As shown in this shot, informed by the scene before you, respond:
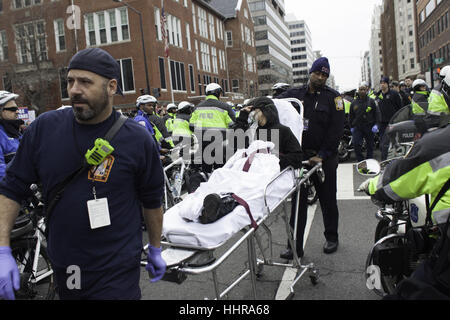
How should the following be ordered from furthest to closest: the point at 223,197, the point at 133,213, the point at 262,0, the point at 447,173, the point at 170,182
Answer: the point at 262,0 < the point at 170,182 < the point at 223,197 < the point at 133,213 < the point at 447,173

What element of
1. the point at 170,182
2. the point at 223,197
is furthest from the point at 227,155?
the point at 223,197

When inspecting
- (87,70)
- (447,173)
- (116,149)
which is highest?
(87,70)

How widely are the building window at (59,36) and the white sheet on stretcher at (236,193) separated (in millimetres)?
32607

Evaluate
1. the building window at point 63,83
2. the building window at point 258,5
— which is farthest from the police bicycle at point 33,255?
the building window at point 258,5

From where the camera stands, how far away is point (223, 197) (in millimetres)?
2979

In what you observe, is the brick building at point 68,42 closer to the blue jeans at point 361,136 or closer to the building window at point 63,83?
the building window at point 63,83

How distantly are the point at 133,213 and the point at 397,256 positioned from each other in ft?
6.83

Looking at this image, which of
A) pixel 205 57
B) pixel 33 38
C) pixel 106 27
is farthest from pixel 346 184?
pixel 205 57

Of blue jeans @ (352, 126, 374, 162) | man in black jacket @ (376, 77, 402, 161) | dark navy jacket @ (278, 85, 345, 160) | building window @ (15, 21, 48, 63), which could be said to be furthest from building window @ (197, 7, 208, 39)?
dark navy jacket @ (278, 85, 345, 160)

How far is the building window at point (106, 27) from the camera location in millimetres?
30984

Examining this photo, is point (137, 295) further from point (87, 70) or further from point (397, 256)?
point (397, 256)

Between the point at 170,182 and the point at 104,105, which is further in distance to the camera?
the point at 170,182

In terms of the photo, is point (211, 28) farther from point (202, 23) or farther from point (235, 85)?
point (235, 85)
